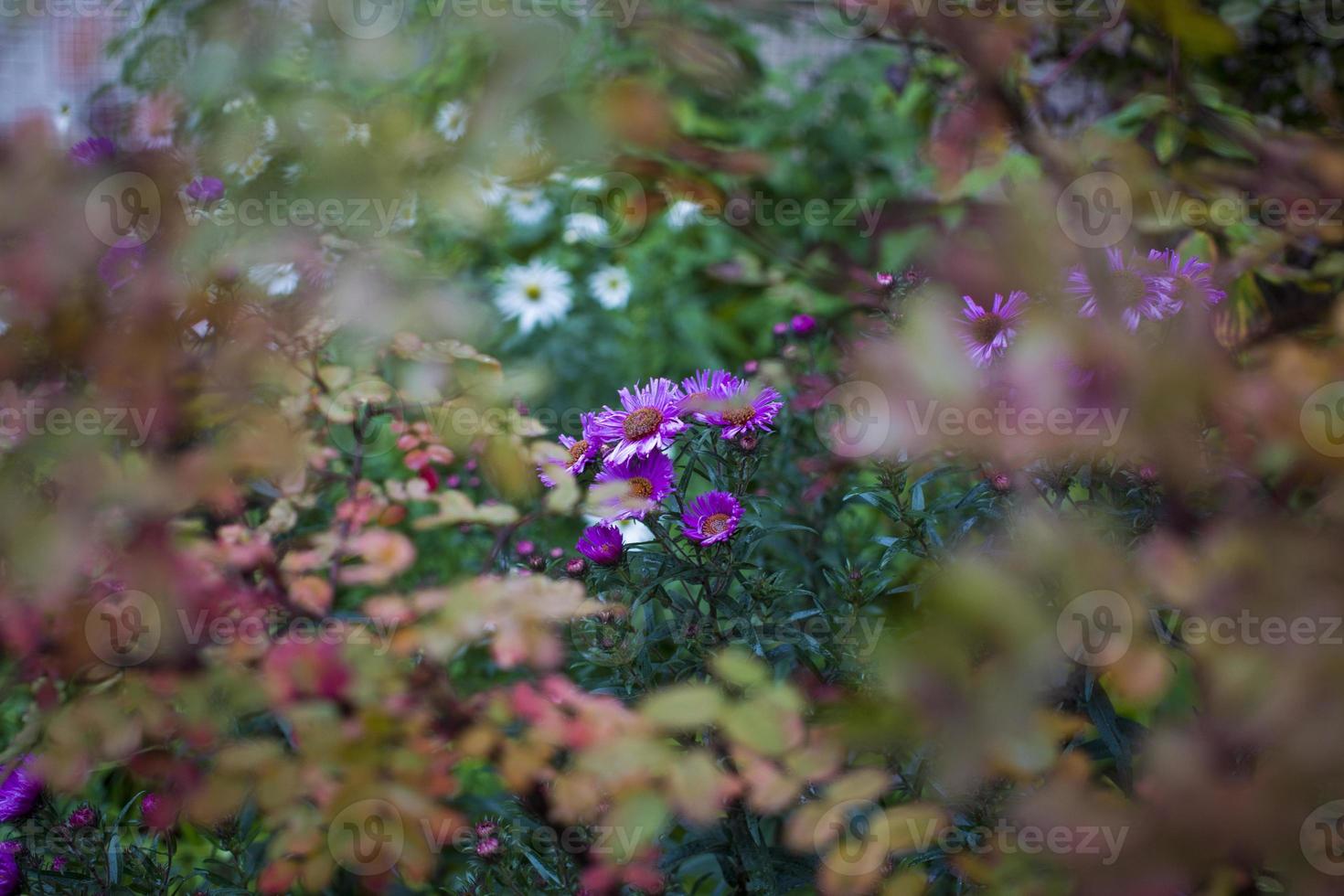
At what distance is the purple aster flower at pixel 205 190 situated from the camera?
1356 millimetres

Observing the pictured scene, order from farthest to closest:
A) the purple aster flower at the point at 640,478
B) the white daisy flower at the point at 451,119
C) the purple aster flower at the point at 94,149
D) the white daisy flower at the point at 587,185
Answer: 1. the white daisy flower at the point at 587,185
2. the white daisy flower at the point at 451,119
3. the purple aster flower at the point at 94,149
4. the purple aster flower at the point at 640,478

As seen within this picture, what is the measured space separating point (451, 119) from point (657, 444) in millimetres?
1666

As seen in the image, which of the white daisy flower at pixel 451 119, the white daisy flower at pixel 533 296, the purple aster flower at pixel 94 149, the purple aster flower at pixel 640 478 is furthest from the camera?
the white daisy flower at pixel 533 296

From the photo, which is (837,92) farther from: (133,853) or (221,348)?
(133,853)

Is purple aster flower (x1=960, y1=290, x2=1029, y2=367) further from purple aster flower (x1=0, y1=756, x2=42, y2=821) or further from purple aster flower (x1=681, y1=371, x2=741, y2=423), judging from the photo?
purple aster flower (x1=0, y1=756, x2=42, y2=821)

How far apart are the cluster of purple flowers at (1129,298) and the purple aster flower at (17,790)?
1.19 m

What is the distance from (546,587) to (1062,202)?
1.88ft

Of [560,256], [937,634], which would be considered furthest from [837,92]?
[937,634]

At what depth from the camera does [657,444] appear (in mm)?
1009

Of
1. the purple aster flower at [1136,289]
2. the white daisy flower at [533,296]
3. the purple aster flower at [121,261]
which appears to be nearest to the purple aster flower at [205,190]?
the purple aster flower at [121,261]

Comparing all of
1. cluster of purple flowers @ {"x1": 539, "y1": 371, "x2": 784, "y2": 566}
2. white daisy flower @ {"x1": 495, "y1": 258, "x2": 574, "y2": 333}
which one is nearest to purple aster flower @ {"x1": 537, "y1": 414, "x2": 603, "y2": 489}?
cluster of purple flowers @ {"x1": 539, "y1": 371, "x2": 784, "y2": 566}

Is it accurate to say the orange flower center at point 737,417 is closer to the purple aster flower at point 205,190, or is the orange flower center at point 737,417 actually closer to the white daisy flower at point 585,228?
the purple aster flower at point 205,190

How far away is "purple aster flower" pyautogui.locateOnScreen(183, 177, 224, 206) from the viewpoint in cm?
136

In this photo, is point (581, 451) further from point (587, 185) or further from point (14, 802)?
point (587, 185)
